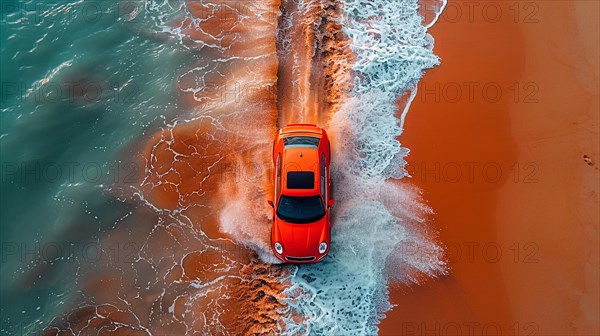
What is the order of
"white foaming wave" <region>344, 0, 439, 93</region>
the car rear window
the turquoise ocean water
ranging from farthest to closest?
"white foaming wave" <region>344, 0, 439, 93</region> → the turquoise ocean water → the car rear window

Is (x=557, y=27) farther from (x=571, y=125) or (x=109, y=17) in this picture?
(x=109, y=17)

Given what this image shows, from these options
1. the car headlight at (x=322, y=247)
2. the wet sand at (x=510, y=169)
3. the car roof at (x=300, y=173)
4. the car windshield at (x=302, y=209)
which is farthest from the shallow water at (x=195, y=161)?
the car roof at (x=300, y=173)

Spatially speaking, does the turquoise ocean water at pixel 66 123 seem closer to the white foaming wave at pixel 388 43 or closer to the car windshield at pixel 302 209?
the car windshield at pixel 302 209

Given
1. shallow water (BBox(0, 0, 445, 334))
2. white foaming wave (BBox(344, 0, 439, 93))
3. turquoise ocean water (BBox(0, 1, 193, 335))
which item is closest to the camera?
shallow water (BBox(0, 0, 445, 334))

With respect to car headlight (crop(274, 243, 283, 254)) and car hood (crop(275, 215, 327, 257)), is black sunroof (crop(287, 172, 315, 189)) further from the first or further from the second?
car headlight (crop(274, 243, 283, 254))

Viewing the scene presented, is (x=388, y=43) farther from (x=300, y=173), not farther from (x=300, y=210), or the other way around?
(x=300, y=210)

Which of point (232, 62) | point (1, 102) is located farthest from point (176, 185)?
point (1, 102)

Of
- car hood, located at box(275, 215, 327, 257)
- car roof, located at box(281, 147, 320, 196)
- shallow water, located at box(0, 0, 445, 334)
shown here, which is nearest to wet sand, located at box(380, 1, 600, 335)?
shallow water, located at box(0, 0, 445, 334)
